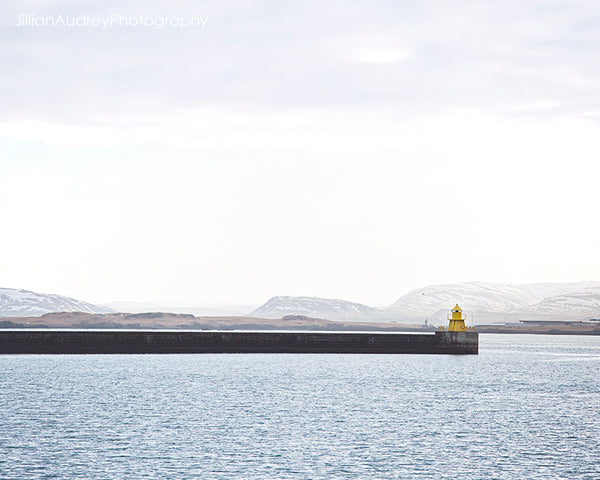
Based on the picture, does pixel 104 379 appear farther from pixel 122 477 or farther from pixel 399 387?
pixel 122 477

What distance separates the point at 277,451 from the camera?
115ft

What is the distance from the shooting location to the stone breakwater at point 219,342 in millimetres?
78312

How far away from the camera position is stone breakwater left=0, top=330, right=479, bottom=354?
78.3m

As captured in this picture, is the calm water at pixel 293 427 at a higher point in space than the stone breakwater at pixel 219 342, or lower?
lower

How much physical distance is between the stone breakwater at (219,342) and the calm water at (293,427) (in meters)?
7.37

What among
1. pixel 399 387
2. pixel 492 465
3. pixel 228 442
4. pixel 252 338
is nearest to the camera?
pixel 492 465

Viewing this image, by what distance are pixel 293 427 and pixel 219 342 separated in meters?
41.5

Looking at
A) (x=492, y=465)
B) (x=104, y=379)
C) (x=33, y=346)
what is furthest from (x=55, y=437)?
(x=33, y=346)

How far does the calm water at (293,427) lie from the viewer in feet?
104

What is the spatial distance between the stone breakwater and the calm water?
7.37 metres

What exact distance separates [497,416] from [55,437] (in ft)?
76.5

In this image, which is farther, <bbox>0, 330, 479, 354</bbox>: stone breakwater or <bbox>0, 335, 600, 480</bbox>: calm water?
<bbox>0, 330, 479, 354</bbox>: stone breakwater

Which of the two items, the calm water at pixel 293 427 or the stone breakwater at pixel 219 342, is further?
the stone breakwater at pixel 219 342

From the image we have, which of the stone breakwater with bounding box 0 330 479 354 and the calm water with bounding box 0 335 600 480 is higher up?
the stone breakwater with bounding box 0 330 479 354
